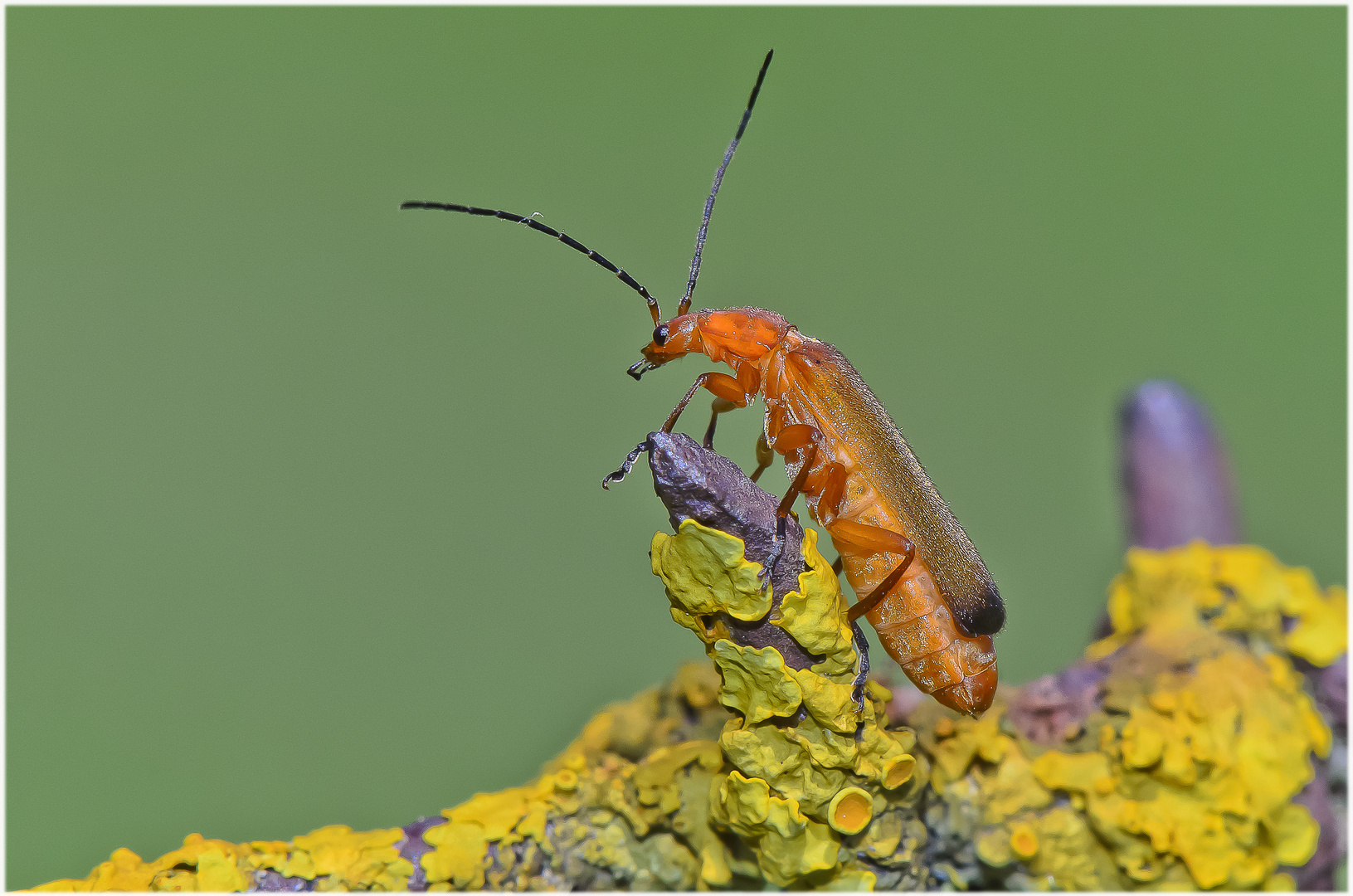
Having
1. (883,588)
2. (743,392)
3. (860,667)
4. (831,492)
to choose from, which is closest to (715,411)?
(743,392)

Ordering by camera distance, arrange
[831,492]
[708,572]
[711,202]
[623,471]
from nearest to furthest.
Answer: [708,572]
[623,471]
[831,492]
[711,202]

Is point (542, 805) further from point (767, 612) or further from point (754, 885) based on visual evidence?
point (767, 612)

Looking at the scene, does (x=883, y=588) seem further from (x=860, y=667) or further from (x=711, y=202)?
(x=711, y=202)

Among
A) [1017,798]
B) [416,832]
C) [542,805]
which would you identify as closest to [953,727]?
[1017,798]

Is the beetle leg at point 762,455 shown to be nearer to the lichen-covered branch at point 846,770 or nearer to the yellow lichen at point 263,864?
the lichen-covered branch at point 846,770

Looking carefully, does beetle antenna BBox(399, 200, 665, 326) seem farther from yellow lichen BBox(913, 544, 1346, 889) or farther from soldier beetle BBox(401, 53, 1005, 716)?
yellow lichen BBox(913, 544, 1346, 889)

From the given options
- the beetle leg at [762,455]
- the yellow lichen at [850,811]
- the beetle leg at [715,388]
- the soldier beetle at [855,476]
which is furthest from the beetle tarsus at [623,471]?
the yellow lichen at [850,811]

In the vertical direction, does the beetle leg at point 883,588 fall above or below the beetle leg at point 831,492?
below

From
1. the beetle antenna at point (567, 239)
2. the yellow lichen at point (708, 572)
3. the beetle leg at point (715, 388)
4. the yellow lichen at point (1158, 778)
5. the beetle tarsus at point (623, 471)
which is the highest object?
the beetle antenna at point (567, 239)
